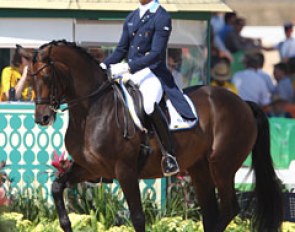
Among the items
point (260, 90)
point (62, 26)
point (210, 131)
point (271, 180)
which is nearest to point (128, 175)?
point (210, 131)

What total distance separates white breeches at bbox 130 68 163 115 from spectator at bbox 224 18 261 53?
687 cm

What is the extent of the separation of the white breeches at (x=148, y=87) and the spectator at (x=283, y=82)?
22.9 feet

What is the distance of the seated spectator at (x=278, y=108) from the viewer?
49.6 ft

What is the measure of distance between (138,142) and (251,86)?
6.80 meters

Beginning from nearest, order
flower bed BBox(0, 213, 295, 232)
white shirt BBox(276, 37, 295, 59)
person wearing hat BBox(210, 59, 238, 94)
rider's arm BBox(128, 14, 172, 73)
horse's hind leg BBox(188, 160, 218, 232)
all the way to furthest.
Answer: rider's arm BBox(128, 14, 172, 73)
horse's hind leg BBox(188, 160, 218, 232)
flower bed BBox(0, 213, 295, 232)
person wearing hat BBox(210, 59, 238, 94)
white shirt BBox(276, 37, 295, 59)

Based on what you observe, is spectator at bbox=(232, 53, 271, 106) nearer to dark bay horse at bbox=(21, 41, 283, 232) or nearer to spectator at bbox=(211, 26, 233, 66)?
spectator at bbox=(211, 26, 233, 66)

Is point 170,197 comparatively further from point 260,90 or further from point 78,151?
point 260,90

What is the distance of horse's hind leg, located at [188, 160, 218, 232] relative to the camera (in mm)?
9172

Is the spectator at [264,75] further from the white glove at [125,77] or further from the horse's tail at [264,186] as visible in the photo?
the white glove at [125,77]

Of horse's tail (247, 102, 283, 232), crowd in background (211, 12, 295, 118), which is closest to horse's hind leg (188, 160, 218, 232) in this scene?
horse's tail (247, 102, 283, 232)

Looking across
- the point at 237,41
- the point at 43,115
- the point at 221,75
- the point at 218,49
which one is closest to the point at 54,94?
the point at 43,115

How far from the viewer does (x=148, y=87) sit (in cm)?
844

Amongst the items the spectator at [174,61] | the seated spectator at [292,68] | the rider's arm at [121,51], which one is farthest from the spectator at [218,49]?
the rider's arm at [121,51]

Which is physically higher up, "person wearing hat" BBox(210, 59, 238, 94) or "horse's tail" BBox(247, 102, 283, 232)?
"person wearing hat" BBox(210, 59, 238, 94)
